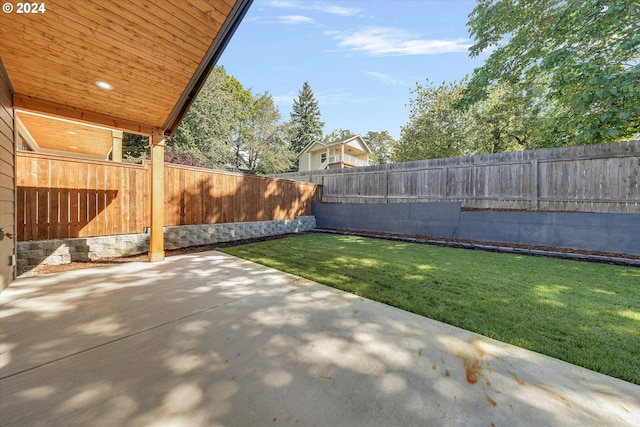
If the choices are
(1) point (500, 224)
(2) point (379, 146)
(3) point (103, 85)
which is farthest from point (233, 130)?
(2) point (379, 146)

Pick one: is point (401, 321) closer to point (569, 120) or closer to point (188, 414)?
point (188, 414)

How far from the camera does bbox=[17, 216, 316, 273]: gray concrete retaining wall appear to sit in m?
3.59

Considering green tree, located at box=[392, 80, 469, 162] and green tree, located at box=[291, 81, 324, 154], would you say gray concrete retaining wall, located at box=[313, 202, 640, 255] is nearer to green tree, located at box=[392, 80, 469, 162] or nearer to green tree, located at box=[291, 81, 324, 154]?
green tree, located at box=[392, 80, 469, 162]

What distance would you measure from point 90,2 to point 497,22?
10.1m

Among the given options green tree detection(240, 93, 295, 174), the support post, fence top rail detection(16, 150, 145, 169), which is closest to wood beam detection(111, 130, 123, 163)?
fence top rail detection(16, 150, 145, 169)

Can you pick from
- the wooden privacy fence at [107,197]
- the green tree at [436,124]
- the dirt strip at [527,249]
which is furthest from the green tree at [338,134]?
the wooden privacy fence at [107,197]

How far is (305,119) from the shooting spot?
2956 centimetres

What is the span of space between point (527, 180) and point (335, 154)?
54.5 ft

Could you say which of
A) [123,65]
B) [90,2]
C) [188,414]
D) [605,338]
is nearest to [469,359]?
[605,338]

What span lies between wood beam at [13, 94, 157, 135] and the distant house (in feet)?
52.0

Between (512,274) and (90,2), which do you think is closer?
(90,2)

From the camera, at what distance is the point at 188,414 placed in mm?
1165

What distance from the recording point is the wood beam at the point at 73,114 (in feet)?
10.3

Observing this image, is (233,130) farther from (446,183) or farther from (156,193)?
(446,183)
